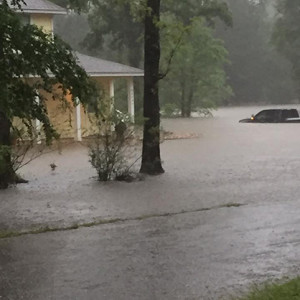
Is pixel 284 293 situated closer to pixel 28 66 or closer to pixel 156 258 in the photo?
pixel 156 258

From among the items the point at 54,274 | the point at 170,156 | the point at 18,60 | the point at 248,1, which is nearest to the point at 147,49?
the point at 170,156

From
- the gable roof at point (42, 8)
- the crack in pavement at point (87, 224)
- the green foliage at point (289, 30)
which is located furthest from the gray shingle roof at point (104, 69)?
the green foliage at point (289, 30)

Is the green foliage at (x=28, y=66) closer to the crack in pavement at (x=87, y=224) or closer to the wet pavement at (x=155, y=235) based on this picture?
the crack in pavement at (x=87, y=224)

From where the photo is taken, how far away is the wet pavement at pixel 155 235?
6.94 meters

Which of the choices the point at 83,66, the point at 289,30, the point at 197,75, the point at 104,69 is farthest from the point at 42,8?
the point at 289,30

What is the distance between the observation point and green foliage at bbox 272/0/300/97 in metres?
65.9

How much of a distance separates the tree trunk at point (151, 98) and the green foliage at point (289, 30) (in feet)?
163

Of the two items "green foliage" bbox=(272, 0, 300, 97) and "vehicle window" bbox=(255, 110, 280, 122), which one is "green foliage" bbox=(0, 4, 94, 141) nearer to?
"vehicle window" bbox=(255, 110, 280, 122)

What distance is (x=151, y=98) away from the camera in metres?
18.9

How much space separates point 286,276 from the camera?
690cm

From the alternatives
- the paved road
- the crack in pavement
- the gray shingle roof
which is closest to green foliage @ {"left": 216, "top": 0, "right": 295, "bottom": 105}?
the gray shingle roof

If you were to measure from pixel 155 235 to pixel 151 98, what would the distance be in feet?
31.2

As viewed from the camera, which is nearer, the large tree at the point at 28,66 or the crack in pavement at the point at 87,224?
the large tree at the point at 28,66

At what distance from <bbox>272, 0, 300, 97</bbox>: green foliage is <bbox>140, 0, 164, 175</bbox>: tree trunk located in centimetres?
4974
